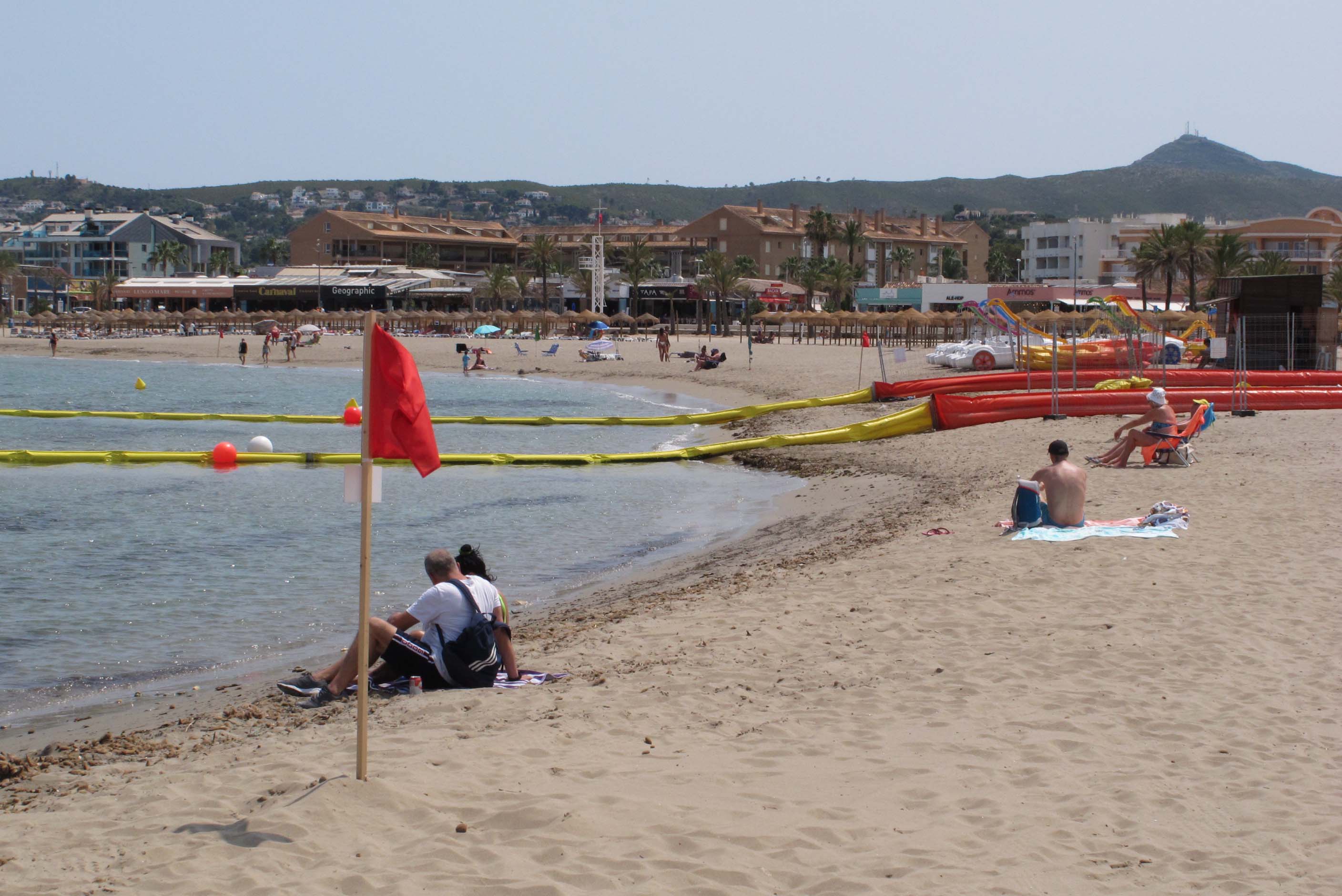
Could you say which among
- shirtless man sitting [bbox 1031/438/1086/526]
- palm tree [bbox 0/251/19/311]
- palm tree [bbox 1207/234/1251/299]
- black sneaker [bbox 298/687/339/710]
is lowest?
black sneaker [bbox 298/687/339/710]

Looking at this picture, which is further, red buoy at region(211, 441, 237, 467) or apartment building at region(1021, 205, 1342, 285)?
apartment building at region(1021, 205, 1342, 285)

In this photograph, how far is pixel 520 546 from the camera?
1451 cm

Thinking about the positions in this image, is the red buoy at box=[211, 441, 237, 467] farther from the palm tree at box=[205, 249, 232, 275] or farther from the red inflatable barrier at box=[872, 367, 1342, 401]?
the palm tree at box=[205, 249, 232, 275]

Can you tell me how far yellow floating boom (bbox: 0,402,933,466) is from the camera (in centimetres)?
2200

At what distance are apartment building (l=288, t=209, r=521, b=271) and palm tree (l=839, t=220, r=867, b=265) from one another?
117 feet

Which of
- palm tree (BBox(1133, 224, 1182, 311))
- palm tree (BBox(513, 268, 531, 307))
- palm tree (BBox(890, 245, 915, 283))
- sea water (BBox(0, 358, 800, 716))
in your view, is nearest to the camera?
sea water (BBox(0, 358, 800, 716))

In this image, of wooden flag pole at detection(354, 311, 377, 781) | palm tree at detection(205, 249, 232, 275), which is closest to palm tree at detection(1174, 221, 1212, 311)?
wooden flag pole at detection(354, 311, 377, 781)

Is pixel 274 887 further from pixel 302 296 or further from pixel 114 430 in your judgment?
pixel 302 296

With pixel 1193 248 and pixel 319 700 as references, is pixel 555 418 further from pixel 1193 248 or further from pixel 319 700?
pixel 1193 248

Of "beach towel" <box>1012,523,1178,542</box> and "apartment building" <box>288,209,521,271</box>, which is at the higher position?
"apartment building" <box>288,209,521,271</box>

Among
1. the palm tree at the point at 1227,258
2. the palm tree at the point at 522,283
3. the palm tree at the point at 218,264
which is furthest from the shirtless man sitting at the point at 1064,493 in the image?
the palm tree at the point at 218,264

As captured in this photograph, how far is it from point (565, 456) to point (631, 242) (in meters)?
94.1

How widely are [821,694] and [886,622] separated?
161 centimetres

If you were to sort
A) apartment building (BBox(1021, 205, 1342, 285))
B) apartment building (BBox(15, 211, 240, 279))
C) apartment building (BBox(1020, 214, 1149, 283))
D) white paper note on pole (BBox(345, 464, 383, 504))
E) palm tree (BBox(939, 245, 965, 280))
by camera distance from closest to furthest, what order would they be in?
white paper note on pole (BBox(345, 464, 383, 504)), apartment building (BBox(1021, 205, 1342, 285)), apartment building (BBox(1020, 214, 1149, 283)), palm tree (BBox(939, 245, 965, 280)), apartment building (BBox(15, 211, 240, 279))
